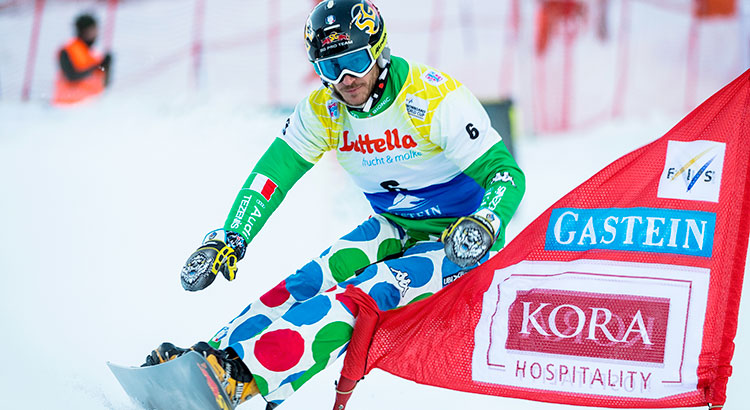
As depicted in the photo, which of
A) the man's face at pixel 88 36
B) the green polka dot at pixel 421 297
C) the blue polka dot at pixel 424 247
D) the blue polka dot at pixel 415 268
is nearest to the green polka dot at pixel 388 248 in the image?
the blue polka dot at pixel 424 247

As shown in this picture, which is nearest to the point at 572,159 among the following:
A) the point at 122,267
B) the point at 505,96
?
the point at 505,96

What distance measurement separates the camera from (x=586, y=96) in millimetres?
9516

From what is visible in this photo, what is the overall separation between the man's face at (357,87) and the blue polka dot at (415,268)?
2.27 ft

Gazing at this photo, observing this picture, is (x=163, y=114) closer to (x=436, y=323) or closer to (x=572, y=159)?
(x=572, y=159)

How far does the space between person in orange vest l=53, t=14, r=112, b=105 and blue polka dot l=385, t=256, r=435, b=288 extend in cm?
648

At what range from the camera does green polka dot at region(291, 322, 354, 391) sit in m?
2.85

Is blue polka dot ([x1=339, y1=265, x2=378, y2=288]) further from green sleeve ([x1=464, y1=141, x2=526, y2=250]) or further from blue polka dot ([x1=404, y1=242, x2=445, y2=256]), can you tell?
green sleeve ([x1=464, y1=141, x2=526, y2=250])

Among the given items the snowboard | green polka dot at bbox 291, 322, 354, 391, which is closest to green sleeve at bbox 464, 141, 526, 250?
green polka dot at bbox 291, 322, 354, 391

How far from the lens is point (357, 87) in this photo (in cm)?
320

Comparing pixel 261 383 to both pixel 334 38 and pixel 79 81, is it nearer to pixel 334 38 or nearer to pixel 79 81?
pixel 334 38

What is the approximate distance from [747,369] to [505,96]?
544cm

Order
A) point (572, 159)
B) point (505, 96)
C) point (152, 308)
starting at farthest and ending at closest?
point (505, 96), point (572, 159), point (152, 308)

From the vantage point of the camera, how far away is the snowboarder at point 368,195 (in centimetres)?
283

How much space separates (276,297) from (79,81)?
256 inches
